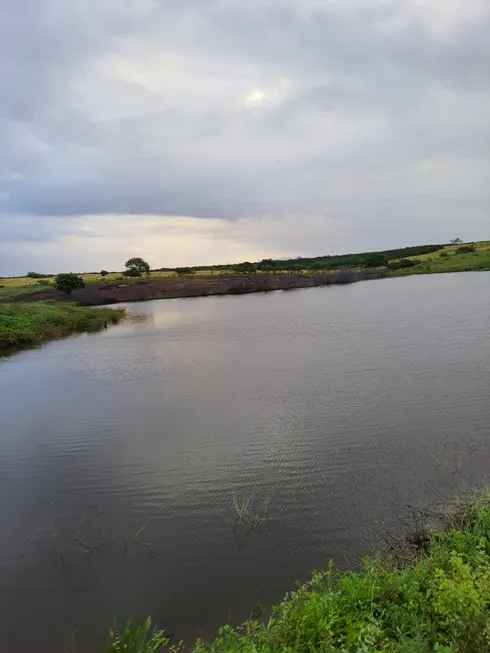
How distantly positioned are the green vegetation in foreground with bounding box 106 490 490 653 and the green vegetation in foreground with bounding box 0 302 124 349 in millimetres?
29656

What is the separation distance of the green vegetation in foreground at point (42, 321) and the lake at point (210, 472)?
11.6 m

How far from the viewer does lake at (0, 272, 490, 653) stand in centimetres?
631

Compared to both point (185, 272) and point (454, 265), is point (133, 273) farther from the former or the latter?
point (454, 265)

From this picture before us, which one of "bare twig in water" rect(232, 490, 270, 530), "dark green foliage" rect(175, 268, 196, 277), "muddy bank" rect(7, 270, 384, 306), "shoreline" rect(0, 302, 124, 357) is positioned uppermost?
"dark green foliage" rect(175, 268, 196, 277)

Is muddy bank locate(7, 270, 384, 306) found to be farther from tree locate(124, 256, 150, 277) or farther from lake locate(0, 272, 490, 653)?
lake locate(0, 272, 490, 653)

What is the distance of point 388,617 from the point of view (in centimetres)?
440

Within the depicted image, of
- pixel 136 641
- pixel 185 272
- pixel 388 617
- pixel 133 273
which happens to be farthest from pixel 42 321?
pixel 185 272

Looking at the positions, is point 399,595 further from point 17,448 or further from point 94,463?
point 17,448

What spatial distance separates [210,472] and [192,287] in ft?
203

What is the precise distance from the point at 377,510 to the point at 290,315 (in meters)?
29.6

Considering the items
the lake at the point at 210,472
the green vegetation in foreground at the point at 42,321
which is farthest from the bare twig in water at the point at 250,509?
the green vegetation in foreground at the point at 42,321

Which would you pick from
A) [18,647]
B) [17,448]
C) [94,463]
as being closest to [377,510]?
[18,647]

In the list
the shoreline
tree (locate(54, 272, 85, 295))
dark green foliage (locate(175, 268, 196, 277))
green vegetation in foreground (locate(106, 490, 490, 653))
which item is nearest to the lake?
green vegetation in foreground (locate(106, 490, 490, 653))

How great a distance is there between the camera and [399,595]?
15.4 ft
